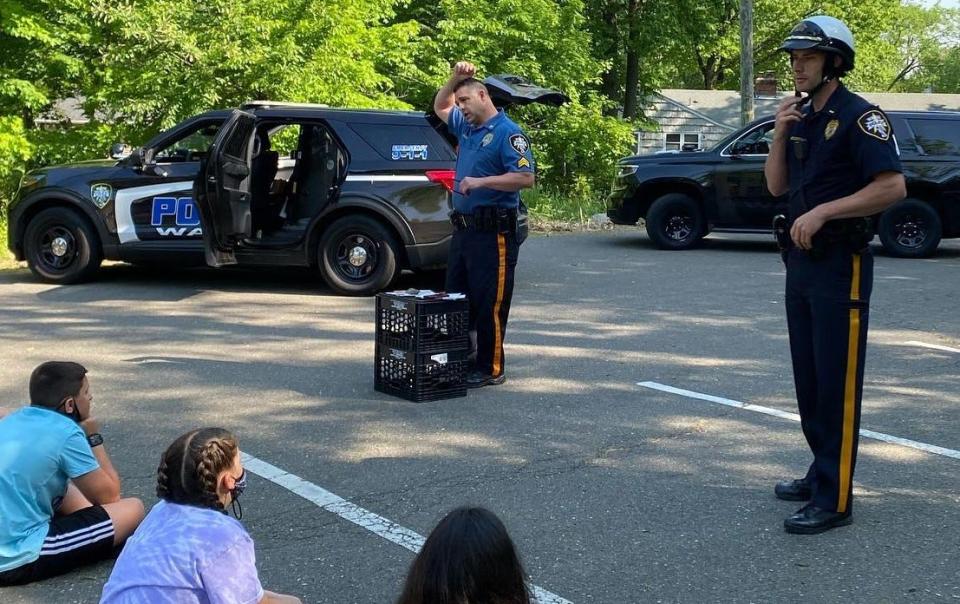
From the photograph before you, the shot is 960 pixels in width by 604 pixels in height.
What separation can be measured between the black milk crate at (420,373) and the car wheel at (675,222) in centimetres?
874

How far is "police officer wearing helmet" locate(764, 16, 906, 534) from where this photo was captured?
4.20 meters

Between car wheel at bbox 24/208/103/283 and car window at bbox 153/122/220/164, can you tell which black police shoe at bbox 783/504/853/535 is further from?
car wheel at bbox 24/208/103/283

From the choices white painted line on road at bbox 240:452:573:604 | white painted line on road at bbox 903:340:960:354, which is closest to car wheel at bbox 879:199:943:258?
white painted line on road at bbox 903:340:960:354

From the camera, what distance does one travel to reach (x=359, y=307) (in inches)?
386

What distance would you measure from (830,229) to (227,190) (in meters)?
6.54

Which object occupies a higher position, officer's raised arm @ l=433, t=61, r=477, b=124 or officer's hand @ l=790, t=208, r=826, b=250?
officer's raised arm @ l=433, t=61, r=477, b=124

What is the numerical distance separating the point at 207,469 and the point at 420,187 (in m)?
7.58

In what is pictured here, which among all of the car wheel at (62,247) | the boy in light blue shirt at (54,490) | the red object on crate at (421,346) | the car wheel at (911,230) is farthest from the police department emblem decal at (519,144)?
the car wheel at (911,230)

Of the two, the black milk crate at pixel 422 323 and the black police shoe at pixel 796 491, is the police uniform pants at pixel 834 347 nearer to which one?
the black police shoe at pixel 796 491

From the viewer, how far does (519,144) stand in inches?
256

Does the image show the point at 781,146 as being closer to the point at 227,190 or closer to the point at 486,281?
the point at 486,281

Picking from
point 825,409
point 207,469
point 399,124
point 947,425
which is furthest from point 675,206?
point 207,469

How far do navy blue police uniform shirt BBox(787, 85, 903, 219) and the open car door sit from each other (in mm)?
6239

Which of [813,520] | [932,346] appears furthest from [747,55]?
[813,520]
